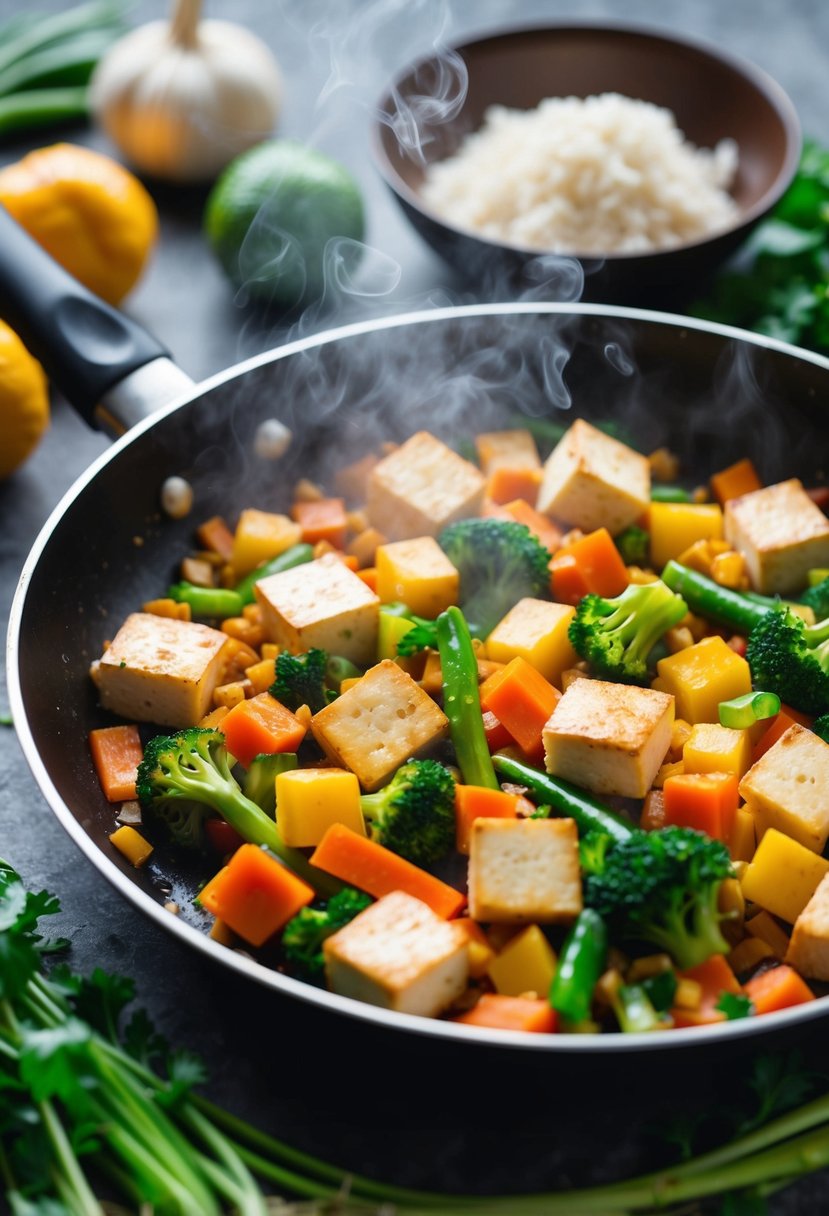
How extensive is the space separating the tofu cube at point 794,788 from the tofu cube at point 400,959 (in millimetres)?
744

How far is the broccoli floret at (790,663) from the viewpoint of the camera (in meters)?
2.76

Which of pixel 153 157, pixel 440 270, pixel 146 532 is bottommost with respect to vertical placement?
pixel 440 270

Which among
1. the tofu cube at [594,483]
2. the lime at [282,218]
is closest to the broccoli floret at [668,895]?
the tofu cube at [594,483]

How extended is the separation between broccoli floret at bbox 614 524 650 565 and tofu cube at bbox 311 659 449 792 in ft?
2.83

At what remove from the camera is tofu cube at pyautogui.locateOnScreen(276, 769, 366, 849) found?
253cm

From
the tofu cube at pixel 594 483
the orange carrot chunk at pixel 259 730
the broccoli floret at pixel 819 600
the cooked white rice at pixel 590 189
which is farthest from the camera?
the cooked white rice at pixel 590 189

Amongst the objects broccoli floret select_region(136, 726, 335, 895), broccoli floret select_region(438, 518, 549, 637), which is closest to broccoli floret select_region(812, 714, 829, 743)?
broccoli floret select_region(438, 518, 549, 637)

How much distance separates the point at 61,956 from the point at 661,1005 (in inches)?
51.2

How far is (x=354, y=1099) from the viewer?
233 cm

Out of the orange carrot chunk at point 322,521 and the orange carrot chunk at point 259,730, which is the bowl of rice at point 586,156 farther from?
the orange carrot chunk at point 259,730

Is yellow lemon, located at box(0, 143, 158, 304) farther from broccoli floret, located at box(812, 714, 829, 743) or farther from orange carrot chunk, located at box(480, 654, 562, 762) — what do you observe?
broccoli floret, located at box(812, 714, 829, 743)

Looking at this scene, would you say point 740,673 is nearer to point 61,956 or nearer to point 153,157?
point 61,956

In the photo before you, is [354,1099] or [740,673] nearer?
[354,1099]

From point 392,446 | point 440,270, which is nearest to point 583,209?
point 440,270
